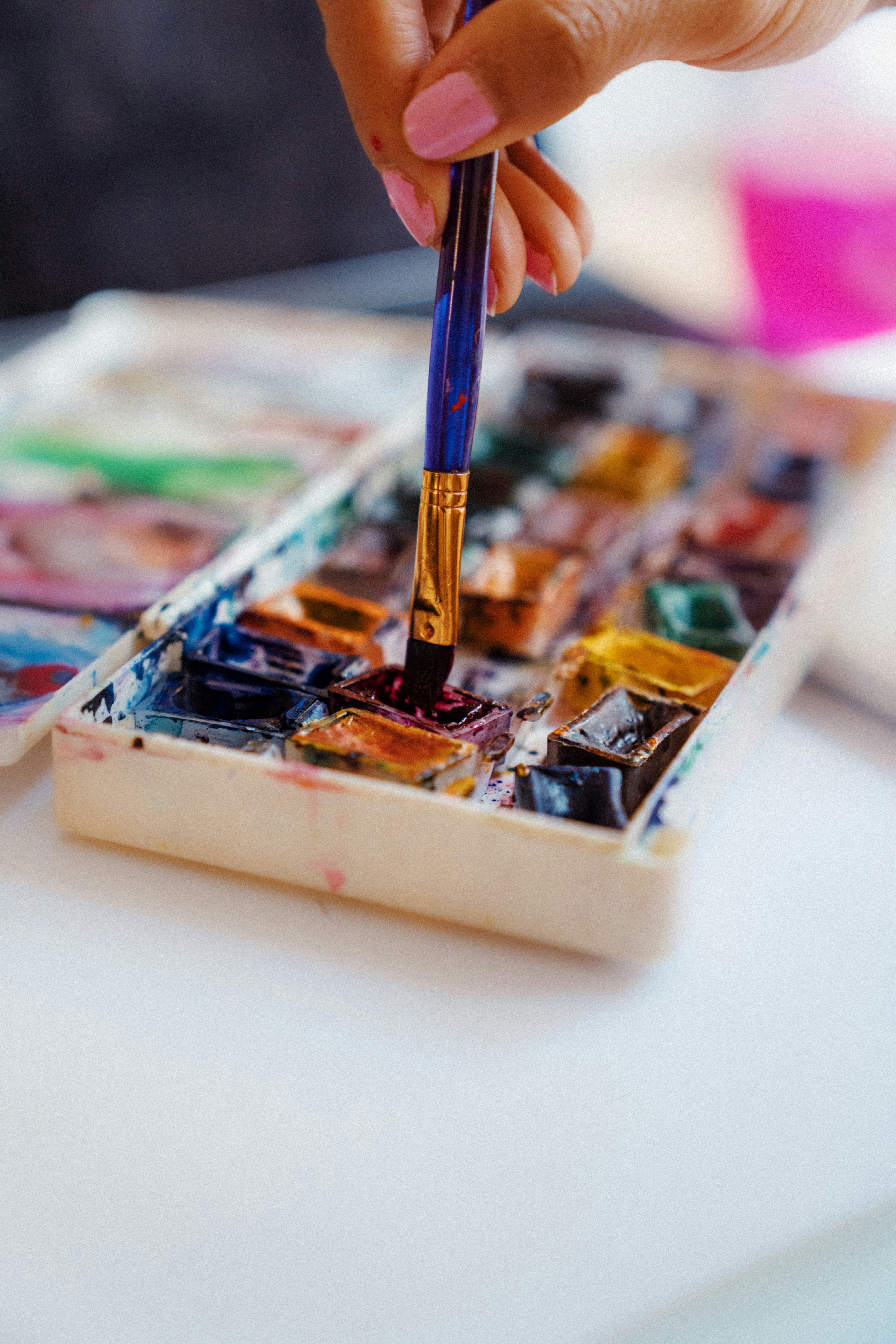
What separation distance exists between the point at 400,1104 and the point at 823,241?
3.43ft

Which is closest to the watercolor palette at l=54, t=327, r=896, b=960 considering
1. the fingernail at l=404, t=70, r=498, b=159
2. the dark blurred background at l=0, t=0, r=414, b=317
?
the fingernail at l=404, t=70, r=498, b=159

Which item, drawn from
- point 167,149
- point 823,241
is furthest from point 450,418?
point 167,149

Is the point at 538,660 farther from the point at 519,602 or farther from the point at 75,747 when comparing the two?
the point at 75,747

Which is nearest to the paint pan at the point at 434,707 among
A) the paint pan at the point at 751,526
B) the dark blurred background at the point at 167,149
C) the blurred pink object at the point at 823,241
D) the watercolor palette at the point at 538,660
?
the watercolor palette at the point at 538,660

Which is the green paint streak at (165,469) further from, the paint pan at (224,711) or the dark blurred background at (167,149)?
the dark blurred background at (167,149)

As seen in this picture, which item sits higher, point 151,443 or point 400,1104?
point 151,443

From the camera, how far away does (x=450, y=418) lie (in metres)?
0.48

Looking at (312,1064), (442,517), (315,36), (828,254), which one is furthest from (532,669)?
(315,36)

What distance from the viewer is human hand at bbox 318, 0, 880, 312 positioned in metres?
0.40

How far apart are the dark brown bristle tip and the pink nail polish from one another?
0.14 m

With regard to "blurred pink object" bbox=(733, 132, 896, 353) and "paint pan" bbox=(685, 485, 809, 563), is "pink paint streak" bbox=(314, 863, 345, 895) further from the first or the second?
"blurred pink object" bbox=(733, 132, 896, 353)

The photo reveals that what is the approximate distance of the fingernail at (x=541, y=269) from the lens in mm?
555

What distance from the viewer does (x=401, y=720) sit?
483 millimetres

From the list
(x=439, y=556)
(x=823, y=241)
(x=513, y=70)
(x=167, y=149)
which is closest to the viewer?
(x=513, y=70)
